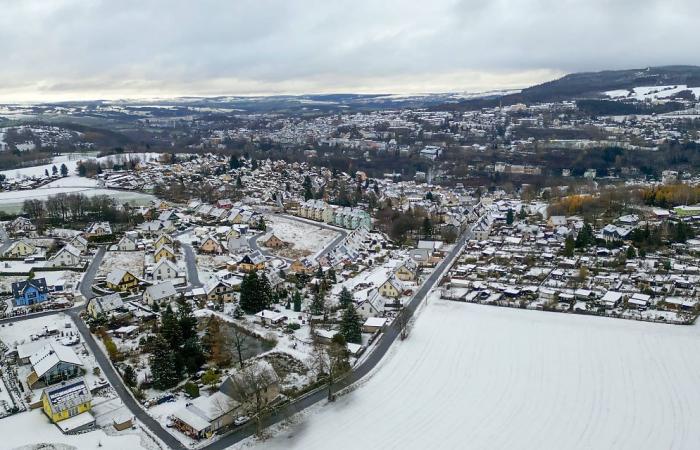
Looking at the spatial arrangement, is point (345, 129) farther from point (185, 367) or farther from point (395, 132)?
point (185, 367)

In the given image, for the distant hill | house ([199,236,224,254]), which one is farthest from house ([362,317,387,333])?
the distant hill

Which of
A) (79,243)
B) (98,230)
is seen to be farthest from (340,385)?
(98,230)

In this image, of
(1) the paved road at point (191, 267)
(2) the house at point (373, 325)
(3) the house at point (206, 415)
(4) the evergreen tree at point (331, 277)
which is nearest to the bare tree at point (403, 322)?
(2) the house at point (373, 325)

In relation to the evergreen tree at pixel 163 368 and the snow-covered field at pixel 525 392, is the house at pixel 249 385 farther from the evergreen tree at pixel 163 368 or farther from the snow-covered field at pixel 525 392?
the evergreen tree at pixel 163 368

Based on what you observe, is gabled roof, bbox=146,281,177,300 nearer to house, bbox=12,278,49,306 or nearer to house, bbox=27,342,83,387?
house, bbox=12,278,49,306

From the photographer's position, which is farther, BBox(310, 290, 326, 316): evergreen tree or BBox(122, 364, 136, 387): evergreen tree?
BBox(310, 290, 326, 316): evergreen tree

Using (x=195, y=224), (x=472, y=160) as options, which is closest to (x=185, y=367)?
(x=195, y=224)

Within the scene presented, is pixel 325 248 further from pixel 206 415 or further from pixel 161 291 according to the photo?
pixel 206 415
